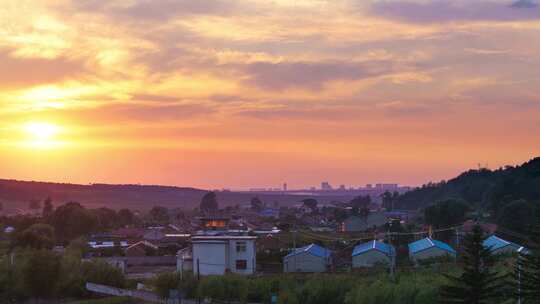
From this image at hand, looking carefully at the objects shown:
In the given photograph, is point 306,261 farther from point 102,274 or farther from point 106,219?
point 106,219

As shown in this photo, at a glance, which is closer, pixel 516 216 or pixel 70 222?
pixel 516 216

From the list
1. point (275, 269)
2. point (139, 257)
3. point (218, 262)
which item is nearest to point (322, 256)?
point (275, 269)

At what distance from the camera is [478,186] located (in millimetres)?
98188

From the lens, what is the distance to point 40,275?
38031 millimetres

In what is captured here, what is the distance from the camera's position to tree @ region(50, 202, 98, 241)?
66.5 m

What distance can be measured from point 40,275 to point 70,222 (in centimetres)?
2965

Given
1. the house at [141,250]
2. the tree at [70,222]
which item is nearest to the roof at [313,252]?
the house at [141,250]

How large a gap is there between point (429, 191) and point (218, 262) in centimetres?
9437

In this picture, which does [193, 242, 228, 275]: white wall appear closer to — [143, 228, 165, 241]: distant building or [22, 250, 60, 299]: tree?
[22, 250, 60, 299]: tree

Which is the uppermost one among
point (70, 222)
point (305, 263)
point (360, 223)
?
point (70, 222)

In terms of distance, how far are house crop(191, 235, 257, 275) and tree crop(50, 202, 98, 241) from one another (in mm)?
28291

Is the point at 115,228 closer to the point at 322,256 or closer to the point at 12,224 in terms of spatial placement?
the point at 12,224

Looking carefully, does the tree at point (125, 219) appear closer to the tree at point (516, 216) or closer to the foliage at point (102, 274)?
the foliage at point (102, 274)

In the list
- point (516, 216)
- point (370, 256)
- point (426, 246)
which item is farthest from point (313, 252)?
point (516, 216)
